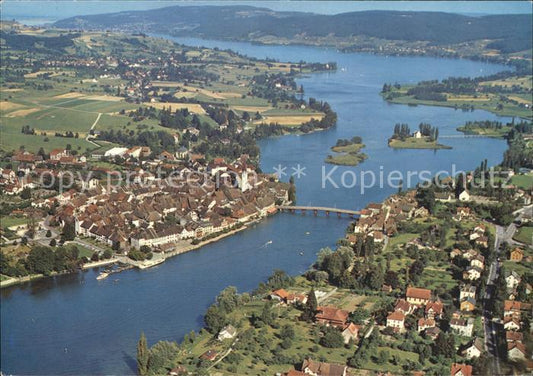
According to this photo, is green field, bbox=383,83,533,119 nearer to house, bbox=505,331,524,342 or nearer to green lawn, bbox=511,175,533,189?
green lawn, bbox=511,175,533,189

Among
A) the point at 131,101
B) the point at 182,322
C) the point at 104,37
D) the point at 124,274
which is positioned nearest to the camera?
the point at 182,322

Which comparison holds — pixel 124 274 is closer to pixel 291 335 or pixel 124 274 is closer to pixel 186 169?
pixel 291 335

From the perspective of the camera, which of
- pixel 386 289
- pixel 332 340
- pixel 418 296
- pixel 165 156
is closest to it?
pixel 332 340

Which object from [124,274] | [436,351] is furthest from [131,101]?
[436,351]

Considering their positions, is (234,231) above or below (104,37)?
below

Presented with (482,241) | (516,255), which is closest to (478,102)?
(482,241)

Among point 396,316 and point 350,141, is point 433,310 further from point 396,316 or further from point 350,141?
point 350,141

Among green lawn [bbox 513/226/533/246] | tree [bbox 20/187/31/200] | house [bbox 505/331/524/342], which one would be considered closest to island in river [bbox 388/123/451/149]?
green lawn [bbox 513/226/533/246]
